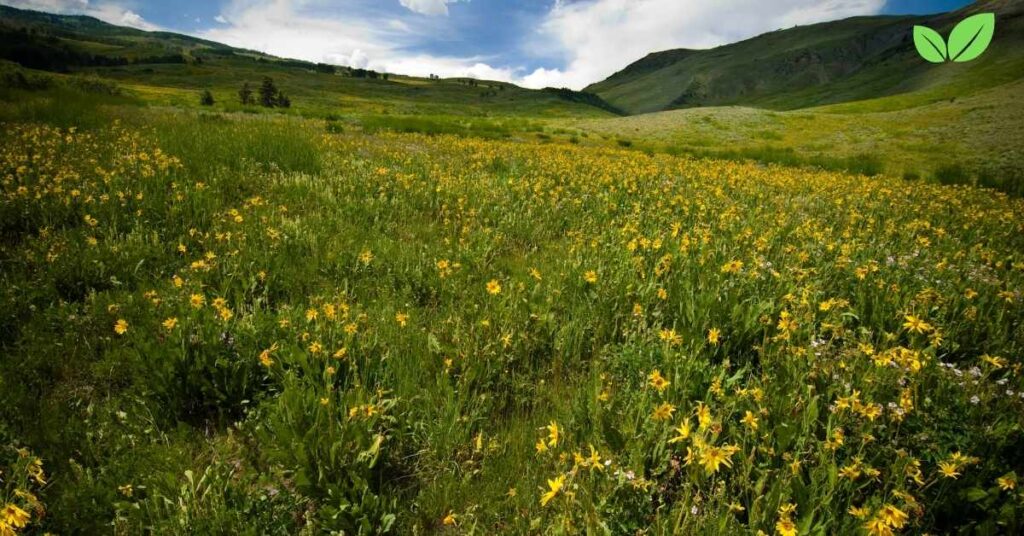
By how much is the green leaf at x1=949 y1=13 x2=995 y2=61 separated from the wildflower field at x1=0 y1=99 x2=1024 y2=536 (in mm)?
11063

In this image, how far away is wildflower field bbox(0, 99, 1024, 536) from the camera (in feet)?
7.66

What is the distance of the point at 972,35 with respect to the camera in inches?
550

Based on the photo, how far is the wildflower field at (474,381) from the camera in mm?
2336

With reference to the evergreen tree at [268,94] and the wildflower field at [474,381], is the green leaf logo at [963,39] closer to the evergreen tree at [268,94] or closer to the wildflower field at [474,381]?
the wildflower field at [474,381]

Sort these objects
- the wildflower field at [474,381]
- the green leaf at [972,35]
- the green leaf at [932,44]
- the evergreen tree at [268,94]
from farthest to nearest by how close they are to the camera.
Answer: the evergreen tree at [268,94] < the green leaf at [972,35] < the green leaf at [932,44] < the wildflower field at [474,381]

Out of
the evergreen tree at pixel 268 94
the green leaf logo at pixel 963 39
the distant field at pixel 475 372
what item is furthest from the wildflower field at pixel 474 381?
the evergreen tree at pixel 268 94

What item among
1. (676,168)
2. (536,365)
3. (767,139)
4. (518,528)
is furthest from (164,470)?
(767,139)

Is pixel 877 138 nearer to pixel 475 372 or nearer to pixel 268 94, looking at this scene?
pixel 475 372

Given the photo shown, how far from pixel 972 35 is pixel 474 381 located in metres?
19.7

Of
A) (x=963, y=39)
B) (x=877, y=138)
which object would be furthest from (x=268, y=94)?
(x=963, y=39)

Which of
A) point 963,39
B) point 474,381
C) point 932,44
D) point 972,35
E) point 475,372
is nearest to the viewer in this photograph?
point 475,372

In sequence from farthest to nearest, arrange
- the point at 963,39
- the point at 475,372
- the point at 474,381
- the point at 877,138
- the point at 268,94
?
the point at 268,94 < the point at 877,138 < the point at 963,39 < the point at 474,381 < the point at 475,372

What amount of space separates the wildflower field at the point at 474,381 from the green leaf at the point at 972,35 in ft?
36.3

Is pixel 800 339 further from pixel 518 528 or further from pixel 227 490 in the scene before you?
pixel 227 490
